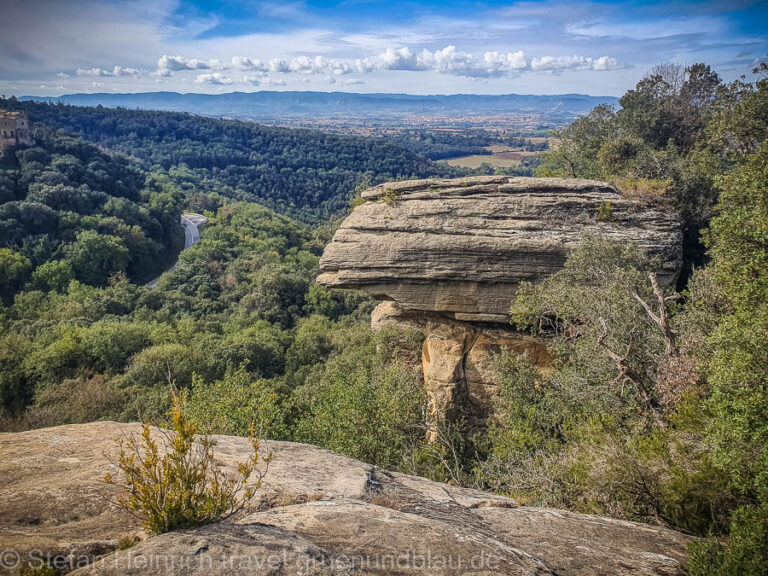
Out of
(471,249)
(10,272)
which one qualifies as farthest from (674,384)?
(10,272)

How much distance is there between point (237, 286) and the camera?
47.8 m

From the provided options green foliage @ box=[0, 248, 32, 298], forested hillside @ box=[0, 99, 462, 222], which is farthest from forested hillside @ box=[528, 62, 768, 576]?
forested hillside @ box=[0, 99, 462, 222]

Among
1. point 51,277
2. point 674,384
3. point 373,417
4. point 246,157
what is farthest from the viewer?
point 246,157

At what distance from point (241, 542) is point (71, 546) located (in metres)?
1.75

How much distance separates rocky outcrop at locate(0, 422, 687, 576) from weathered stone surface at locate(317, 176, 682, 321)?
30.9ft

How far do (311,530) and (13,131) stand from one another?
294 ft

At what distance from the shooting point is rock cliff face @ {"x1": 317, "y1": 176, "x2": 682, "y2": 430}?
15297mm

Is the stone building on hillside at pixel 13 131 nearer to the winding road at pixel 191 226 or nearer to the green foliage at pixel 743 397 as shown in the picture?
the winding road at pixel 191 226

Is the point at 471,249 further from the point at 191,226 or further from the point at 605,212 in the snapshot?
the point at 191,226

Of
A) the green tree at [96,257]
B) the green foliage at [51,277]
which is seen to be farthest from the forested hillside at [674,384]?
the green tree at [96,257]

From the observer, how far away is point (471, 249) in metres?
15.5

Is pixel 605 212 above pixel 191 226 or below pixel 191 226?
above

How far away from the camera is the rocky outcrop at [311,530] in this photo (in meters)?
3.98

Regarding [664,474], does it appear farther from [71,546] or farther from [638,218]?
[638,218]
